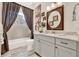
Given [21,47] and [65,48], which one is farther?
[21,47]

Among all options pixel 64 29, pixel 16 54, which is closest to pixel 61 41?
pixel 64 29

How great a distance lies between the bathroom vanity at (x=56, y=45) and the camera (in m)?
1.46

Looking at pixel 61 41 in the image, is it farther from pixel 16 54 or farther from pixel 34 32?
pixel 16 54

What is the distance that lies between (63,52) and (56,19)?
662mm

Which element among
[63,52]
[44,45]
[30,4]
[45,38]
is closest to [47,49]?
[44,45]

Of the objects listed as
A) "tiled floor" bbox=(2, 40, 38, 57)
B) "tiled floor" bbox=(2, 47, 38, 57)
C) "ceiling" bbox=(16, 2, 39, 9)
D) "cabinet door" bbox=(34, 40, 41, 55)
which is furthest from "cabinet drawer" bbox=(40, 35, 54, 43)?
"ceiling" bbox=(16, 2, 39, 9)

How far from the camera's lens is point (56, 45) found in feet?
5.86

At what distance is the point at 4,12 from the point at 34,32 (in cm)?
72

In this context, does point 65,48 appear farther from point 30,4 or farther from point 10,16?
point 10,16

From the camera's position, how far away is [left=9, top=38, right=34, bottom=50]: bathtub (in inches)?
79.4

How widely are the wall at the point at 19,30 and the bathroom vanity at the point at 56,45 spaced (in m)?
0.23

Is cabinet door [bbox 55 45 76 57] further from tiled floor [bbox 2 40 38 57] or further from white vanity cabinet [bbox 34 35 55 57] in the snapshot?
tiled floor [bbox 2 40 38 57]

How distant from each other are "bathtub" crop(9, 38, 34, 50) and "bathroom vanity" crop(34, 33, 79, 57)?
0.11 meters

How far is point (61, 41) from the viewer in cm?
167
